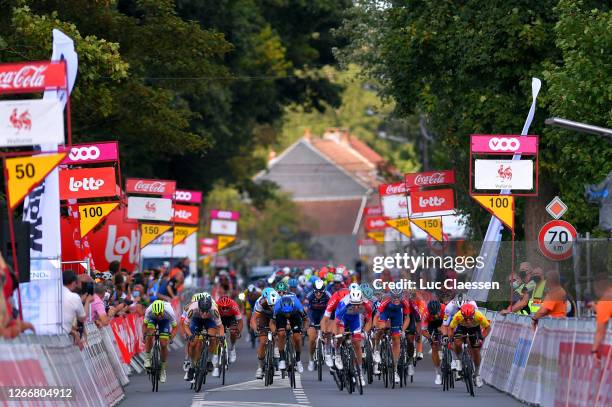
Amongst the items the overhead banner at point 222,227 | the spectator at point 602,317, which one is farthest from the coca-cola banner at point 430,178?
the overhead banner at point 222,227

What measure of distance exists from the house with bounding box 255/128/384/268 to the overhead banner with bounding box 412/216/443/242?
282 feet

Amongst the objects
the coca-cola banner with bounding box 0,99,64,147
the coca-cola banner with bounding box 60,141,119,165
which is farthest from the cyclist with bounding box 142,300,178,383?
the coca-cola banner with bounding box 0,99,64,147

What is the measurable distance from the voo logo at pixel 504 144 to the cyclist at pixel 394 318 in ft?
18.4

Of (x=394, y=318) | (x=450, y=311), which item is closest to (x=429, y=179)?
(x=394, y=318)

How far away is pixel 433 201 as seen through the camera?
41.7 meters

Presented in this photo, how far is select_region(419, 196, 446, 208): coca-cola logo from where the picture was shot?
41562 mm

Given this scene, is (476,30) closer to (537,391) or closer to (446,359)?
(446,359)

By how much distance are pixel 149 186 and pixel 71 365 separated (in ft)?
80.4

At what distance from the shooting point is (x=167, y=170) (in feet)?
188

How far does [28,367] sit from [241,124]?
41.9 meters

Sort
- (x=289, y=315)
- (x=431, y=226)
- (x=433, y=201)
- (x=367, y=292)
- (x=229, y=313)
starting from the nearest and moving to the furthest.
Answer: (x=289, y=315) < (x=367, y=292) < (x=229, y=313) < (x=431, y=226) < (x=433, y=201)

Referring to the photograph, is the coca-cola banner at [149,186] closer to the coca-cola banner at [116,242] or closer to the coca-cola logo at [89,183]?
the coca-cola banner at [116,242]

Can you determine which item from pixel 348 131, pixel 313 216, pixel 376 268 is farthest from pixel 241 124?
pixel 348 131

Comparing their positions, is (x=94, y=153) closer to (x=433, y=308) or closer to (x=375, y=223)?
(x=433, y=308)
